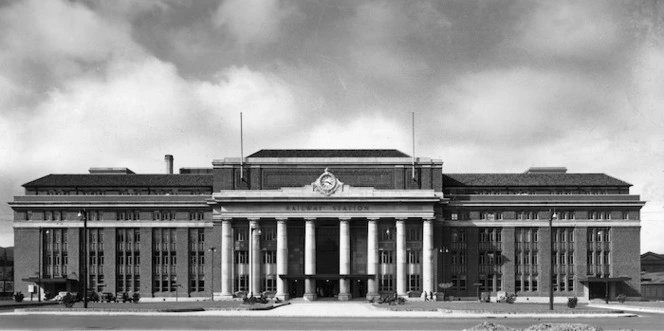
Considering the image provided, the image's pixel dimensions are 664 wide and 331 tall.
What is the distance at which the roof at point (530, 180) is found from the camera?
11488 cm

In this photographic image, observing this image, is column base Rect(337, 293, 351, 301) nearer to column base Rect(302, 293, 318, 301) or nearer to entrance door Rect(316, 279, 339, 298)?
column base Rect(302, 293, 318, 301)

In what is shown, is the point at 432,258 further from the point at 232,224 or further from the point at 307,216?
the point at 232,224

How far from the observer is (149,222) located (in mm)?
111438

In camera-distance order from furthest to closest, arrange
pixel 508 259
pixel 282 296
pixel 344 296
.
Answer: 1. pixel 508 259
2. pixel 282 296
3. pixel 344 296

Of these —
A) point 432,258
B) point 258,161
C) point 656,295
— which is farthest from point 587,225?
point 258,161

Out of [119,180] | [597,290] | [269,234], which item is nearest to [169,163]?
[119,180]

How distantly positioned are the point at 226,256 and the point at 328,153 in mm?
20216

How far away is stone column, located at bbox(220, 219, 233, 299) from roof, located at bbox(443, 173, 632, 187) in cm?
3183

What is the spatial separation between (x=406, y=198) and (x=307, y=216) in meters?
13.7

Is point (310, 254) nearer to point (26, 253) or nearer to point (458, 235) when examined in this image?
point (458, 235)

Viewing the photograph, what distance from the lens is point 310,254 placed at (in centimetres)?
10594

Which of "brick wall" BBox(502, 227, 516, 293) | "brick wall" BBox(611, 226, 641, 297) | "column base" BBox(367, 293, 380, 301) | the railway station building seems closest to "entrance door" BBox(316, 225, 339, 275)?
the railway station building

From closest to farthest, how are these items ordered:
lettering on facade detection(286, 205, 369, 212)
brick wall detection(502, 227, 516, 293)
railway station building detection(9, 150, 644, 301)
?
lettering on facade detection(286, 205, 369, 212) → railway station building detection(9, 150, 644, 301) → brick wall detection(502, 227, 516, 293)

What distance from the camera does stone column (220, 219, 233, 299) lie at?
106562 millimetres
